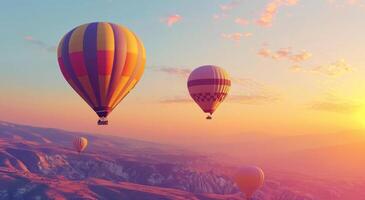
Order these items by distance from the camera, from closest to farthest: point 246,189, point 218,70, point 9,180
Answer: point 218,70
point 246,189
point 9,180

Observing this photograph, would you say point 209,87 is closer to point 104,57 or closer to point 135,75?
point 135,75

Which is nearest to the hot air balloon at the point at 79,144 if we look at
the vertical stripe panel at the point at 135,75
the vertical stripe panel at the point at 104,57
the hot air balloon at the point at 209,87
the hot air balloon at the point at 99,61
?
the hot air balloon at the point at 209,87

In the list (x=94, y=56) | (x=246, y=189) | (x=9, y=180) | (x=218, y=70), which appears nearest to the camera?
(x=94, y=56)

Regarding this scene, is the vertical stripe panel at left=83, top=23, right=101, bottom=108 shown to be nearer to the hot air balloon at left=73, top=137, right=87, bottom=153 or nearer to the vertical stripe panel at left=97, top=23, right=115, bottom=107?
the vertical stripe panel at left=97, top=23, right=115, bottom=107

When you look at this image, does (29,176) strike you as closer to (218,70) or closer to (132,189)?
(132,189)

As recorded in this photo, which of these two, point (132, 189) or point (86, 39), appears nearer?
point (86, 39)

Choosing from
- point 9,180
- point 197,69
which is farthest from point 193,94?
point 9,180

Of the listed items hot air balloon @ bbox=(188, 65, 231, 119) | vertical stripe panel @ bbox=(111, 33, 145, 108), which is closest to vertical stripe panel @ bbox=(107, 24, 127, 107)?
vertical stripe panel @ bbox=(111, 33, 145, 108)
